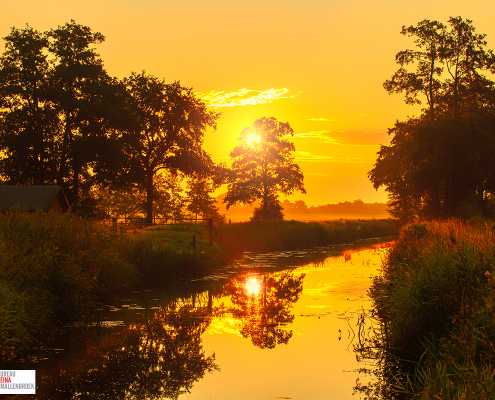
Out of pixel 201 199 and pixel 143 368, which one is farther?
pixel 201 199

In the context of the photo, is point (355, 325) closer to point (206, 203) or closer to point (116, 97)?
point (116, 97)

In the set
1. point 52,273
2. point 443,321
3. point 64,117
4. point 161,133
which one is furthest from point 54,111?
point 443,321

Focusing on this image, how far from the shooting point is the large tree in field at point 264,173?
55.9 meters

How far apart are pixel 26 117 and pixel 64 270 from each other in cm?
3269

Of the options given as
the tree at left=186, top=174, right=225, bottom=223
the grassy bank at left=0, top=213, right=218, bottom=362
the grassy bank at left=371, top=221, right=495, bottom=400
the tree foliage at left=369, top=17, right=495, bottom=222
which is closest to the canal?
the grassy bank at left=0, top=213, right=218, bottom=362

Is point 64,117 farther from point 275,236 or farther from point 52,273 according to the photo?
point 52,273

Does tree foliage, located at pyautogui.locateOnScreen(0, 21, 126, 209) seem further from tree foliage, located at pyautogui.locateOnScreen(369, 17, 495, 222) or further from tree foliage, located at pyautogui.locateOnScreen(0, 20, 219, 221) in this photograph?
tree foliage, located at pyautogui.locateOnScreen(369, 17, 495, 222)

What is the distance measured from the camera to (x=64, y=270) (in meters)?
12.0

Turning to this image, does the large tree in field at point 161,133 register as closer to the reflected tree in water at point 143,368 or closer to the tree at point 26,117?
the tree at point 26,117

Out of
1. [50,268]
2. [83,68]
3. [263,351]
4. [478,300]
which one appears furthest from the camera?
[83,68]

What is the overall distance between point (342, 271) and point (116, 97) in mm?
28655

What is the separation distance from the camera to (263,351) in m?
10.4

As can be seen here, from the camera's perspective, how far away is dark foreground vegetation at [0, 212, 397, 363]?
9781mm

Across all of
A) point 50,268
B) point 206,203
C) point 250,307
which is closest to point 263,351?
point 250,307
